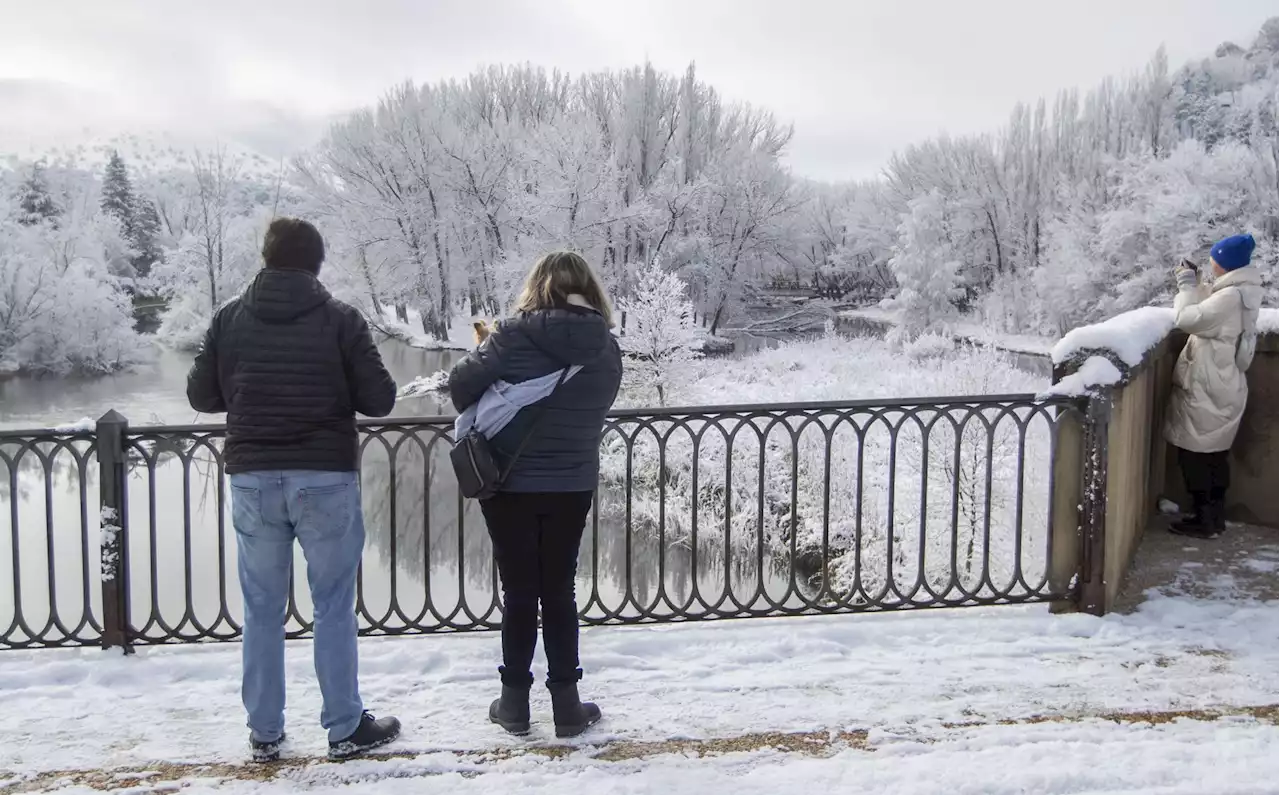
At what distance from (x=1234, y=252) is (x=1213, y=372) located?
0.64 metres

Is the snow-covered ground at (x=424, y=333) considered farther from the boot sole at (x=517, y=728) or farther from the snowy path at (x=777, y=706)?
the boot sole at (x=517, y=728)

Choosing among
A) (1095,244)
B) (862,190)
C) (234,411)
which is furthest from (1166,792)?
(862,190)

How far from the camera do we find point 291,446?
120 inches

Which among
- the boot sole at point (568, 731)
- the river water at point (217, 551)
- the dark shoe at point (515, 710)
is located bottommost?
the river water at point (217, 551)

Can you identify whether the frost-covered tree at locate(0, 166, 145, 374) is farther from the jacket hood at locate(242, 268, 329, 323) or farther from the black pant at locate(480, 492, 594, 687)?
the black pant at locate(480, 492, 594, 687)

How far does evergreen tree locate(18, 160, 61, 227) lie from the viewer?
138ft

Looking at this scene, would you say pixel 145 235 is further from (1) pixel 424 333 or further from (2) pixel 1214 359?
(2) pixel 1214 359

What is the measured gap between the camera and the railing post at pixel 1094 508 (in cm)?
436

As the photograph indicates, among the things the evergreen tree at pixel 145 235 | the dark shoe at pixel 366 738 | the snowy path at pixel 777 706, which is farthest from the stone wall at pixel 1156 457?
the evergreen tree at pixel 145 235

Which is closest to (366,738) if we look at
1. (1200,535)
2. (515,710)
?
(515,710)

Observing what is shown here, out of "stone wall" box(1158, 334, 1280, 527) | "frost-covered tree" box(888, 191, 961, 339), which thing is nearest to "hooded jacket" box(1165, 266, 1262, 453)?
"stone wall" box(1158, 334, 1280, 527)

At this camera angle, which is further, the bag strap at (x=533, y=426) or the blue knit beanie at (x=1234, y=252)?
the blue knit beanie at (x=1234, y=252)

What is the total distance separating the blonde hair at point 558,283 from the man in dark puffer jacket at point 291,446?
53 centimetres

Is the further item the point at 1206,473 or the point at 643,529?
the point at 643,529
